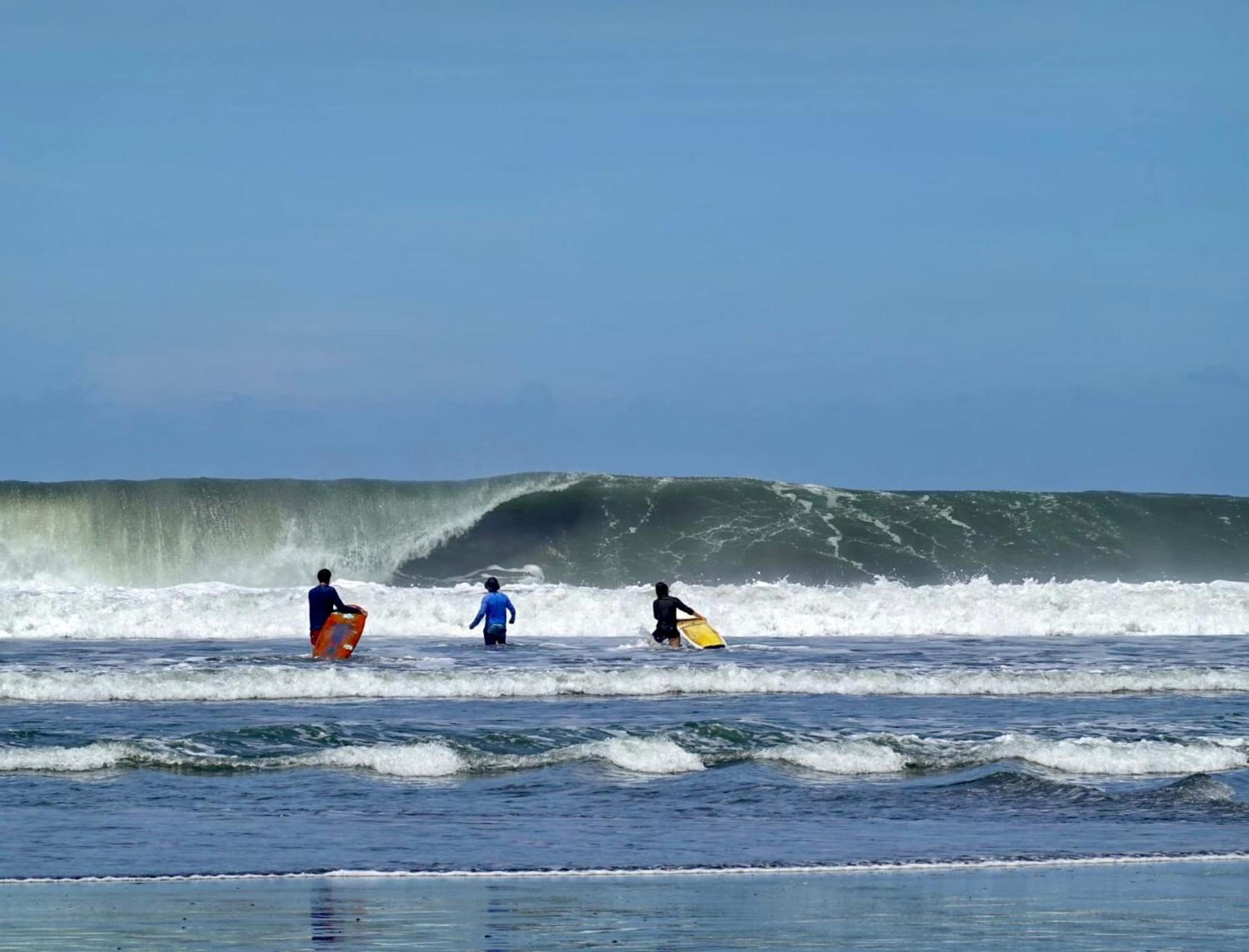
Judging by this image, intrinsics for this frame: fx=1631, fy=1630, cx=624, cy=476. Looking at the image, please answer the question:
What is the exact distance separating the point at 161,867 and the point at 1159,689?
41.6 feet

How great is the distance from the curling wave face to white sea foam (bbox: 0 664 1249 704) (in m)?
18.1

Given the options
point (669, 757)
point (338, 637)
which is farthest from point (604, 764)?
point (338, 637)

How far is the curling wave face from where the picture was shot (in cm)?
3825

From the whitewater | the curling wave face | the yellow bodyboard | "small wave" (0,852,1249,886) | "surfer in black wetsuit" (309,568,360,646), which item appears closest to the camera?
"small wave" (0,852,1249,886)

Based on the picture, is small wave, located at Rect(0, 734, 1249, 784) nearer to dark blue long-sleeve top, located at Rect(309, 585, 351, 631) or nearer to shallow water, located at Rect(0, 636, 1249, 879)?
shallow water, located at Rect(0, 636, 1249, 879)

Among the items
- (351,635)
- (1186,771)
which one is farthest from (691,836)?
(351,635)

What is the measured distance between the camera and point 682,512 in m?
41.5

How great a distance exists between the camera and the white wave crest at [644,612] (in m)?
27.2

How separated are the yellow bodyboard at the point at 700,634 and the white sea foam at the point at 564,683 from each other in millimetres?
3613

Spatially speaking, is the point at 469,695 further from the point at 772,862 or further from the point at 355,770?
the point at 772,862

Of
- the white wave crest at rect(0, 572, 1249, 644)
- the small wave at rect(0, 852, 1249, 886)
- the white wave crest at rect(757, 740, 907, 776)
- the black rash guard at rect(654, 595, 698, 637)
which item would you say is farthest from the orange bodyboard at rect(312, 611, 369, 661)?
the small wave at rect(0, 852, 1249, 886)

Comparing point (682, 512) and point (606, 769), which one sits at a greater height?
point (682, 512)

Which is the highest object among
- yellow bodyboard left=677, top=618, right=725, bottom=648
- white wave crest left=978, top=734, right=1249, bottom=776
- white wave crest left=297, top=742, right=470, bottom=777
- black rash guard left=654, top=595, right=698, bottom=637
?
black rash guard left=654, top=595, right=698, bottom=637

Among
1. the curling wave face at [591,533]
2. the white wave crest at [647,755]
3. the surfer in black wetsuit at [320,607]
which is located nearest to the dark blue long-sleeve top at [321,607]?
the surfer in black wetsuit at [320,607]
